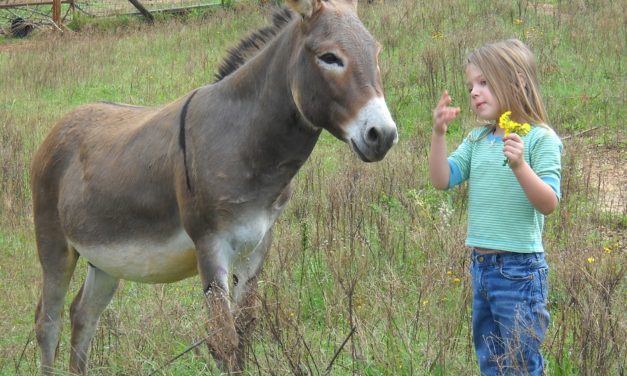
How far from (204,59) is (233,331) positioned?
9970 mm

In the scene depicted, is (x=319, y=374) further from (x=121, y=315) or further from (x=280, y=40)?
(x=121, y=315)

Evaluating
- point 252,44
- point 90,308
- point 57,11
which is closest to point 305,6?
point 252,44

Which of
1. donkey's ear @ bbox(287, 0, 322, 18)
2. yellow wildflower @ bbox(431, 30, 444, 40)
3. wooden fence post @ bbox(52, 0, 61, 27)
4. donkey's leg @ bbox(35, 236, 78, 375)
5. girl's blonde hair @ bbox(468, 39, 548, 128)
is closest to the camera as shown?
girl's blonde hair @ bbox(468, 39, 548, 128)

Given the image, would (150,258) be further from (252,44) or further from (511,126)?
(511,126)

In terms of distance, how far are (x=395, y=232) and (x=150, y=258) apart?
210cm

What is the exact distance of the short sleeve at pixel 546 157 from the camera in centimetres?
345

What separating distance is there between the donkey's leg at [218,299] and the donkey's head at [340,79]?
0.74m

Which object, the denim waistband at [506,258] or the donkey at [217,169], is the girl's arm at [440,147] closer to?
the donkey at [217,169]

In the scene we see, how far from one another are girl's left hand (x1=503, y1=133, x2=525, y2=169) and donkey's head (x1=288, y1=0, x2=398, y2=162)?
1.52 ft

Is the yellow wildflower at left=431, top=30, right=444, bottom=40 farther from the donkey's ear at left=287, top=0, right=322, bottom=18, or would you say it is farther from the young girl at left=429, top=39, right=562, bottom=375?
the young girl at left=429, top=39, right=562, bottom=375

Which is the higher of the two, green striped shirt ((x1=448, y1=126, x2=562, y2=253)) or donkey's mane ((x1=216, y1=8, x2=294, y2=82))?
donkey's mane ((x1=216, y1=8, x2=294, y2=82))

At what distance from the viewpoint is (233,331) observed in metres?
3.89

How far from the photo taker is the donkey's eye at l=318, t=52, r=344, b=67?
12.5ft

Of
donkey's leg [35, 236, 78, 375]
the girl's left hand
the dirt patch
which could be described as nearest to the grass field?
the dirt patch
